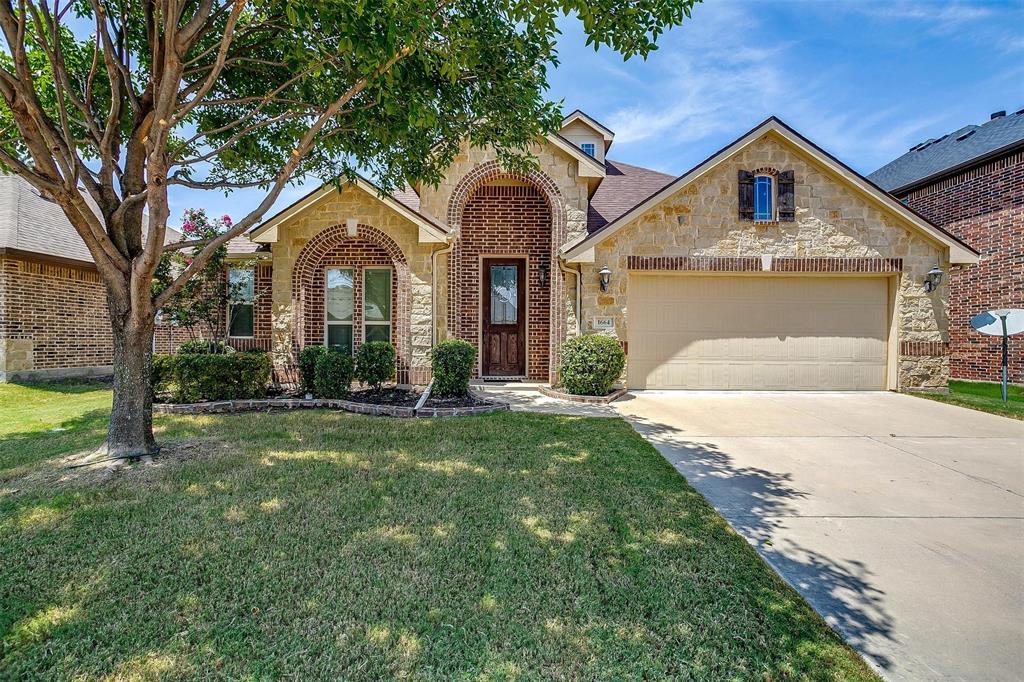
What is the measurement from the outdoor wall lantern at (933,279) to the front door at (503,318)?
Answer: 28.2 ft

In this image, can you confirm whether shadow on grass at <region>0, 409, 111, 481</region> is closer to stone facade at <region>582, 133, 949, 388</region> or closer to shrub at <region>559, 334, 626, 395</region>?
shrub at <region>559, 334, 626, 395</region>

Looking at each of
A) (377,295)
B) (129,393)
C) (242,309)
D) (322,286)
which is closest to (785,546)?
(129,393)

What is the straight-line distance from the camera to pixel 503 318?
10.8 meters

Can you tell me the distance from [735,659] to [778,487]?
2.65m

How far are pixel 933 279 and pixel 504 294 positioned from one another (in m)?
9.15

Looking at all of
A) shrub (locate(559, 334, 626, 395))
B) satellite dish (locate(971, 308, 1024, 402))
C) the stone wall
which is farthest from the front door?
satellite dish (locate(971, 308, 1024, 402))

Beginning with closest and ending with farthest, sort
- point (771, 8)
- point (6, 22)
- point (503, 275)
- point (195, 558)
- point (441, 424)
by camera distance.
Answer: point (195, 558), point (6, 22), point (441, 424), point (771, 8), point (503, 275)

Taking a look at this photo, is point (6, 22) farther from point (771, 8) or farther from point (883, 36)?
point (883, 36)

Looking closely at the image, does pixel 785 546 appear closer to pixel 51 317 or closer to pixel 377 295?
pixel 377 295

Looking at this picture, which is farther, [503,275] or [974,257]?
[503,275]

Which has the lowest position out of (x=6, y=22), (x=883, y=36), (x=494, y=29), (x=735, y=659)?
(x=735, y=659)

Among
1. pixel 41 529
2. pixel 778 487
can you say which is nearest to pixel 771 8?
pixel 778 487

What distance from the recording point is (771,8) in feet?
22.8

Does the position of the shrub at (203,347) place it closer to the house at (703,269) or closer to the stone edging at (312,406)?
the house at (703,269)
